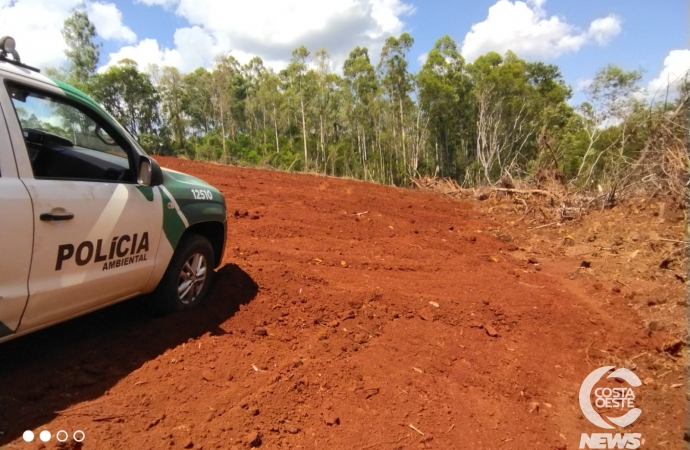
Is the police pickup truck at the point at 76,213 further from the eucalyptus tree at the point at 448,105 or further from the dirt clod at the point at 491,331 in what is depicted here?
the eucalyptus tree at the point at 448,105

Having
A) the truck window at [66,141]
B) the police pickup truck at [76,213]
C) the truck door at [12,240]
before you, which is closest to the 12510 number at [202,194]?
the police pickup truck at [76,213]

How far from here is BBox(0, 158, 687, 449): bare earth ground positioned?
8.51ft

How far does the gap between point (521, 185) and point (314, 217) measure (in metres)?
6.70

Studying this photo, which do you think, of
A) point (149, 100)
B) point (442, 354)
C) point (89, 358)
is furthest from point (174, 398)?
point (149, 100)

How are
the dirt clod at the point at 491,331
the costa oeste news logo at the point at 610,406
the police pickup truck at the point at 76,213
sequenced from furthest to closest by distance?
the dirt clod at the point at 491,331 → the costa oeste news logo at the point at 610,406 → the police pickup truck at the point at 76,213

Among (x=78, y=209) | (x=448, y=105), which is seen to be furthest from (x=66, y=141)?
(x=448, y=105)

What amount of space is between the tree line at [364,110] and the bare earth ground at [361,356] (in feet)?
62.6

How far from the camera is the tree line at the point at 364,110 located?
2689cm

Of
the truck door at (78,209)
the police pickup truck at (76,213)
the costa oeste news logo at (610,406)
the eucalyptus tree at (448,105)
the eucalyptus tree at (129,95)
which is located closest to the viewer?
the police pickup truck at (76,213)

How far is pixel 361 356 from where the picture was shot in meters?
3.50

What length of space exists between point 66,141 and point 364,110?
116ft

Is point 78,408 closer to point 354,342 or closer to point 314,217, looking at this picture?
point 354,342

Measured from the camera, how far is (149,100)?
1103 inches

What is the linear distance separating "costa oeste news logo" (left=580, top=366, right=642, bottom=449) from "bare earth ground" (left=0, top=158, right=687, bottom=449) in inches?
2.7
